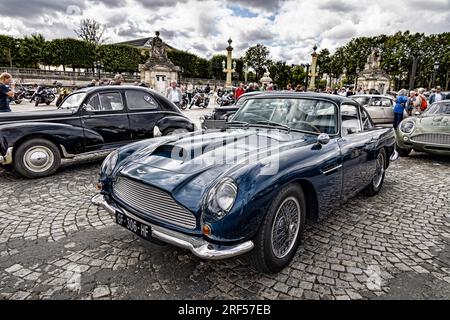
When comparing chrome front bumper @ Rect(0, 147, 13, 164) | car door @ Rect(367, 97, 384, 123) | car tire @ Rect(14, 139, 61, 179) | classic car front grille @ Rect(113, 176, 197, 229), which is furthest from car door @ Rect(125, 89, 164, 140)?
car door @ Rect(367, 97, 384, 123)

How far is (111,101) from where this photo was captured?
5.95 m

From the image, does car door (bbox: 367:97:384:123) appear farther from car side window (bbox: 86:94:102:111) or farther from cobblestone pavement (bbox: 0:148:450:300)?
car side window (bbox: 86:94:102:111)

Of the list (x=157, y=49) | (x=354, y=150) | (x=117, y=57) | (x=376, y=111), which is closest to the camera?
(x=354, y=150)

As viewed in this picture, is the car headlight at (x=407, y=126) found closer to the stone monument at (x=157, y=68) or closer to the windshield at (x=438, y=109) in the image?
the windshield at (x=438, y=109)

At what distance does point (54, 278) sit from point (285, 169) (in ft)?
7.25

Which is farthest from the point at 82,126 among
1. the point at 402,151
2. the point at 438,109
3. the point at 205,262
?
the point at 438,109

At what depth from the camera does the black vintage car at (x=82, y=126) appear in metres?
4.97

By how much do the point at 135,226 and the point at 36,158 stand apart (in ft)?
12.2

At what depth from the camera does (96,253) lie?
289 centimetres

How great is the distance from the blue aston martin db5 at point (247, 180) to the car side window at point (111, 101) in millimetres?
2952

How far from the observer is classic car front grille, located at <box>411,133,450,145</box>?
21.6 feet

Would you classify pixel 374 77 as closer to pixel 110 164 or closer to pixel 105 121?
pixel 105 121

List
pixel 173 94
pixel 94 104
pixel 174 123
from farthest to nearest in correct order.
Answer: pixel 173 94
pixel 174 123
pixel 94 104
